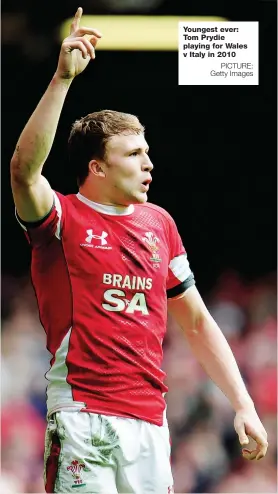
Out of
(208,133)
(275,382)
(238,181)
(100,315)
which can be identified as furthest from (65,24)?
(100,315)

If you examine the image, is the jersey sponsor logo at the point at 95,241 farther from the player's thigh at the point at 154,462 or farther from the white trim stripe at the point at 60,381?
the player's thigh at the point at 154,462

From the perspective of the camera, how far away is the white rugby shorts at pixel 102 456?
3.29 metres

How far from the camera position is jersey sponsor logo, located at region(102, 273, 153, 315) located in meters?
3.47

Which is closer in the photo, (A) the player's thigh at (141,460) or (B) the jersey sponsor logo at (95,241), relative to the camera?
(A) the player's thigh at (141,460)

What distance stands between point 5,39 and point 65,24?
501mm

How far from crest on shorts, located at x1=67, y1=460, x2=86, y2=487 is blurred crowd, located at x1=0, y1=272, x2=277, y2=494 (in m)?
3.01

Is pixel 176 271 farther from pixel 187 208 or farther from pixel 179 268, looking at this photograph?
pixel 187 208

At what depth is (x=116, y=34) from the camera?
21.9 feet

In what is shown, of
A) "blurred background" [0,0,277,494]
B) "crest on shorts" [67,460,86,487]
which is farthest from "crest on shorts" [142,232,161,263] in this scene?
"blurred background" [0,0,277,494]

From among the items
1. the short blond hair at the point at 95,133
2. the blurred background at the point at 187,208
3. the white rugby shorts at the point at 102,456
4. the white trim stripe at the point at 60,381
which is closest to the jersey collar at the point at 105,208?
the short blond hair at the point at 95,133

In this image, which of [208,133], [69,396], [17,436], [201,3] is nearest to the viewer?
[69,396]

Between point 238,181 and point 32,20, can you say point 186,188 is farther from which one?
point 32,20

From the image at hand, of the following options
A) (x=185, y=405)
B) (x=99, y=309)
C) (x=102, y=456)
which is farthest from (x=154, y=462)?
(x=185, y=405)

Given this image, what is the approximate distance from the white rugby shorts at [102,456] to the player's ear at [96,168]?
937 millimetres
